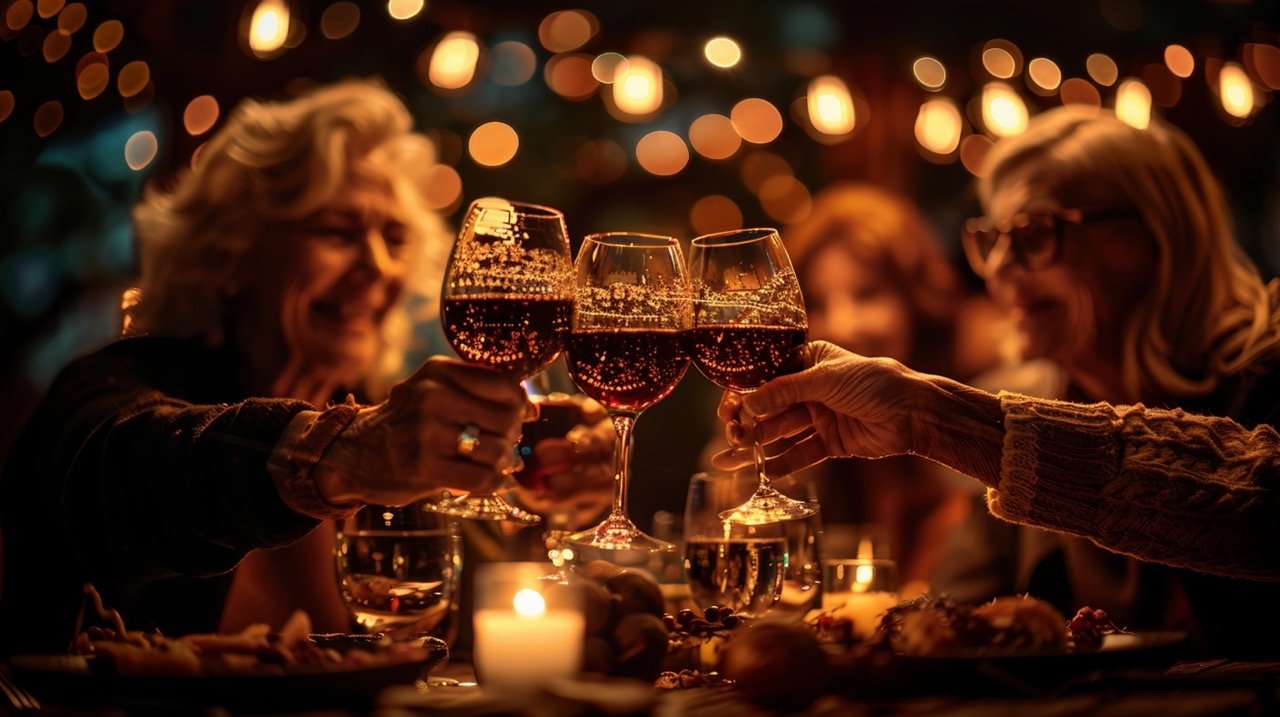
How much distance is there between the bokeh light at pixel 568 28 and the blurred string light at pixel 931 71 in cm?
173

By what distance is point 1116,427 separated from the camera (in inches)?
64.2

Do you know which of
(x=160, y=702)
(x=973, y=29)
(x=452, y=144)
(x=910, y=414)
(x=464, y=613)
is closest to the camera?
(x=160, y=702)

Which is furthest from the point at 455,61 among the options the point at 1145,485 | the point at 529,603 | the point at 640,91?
the point at 529,603

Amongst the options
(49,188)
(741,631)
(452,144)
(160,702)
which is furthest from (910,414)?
(452,144)

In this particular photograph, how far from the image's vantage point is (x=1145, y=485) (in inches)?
62.9

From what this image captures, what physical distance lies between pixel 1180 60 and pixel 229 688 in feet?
18.5

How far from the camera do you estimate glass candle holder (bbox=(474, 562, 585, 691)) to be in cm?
110

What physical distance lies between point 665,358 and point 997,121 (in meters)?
3.20

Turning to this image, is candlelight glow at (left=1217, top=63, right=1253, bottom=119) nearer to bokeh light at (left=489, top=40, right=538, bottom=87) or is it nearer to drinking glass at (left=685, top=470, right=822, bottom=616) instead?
drinking glass at (left=685, top=470, right=822, bottom=616)

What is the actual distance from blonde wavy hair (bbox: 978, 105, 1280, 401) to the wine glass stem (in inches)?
71.1

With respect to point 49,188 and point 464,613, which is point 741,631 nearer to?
point 464,613

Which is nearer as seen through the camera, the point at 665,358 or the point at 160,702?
the point at 160,702

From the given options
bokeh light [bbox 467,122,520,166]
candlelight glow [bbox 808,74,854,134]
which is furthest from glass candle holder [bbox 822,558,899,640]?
bokeh light [bbox 467,122,520,166]

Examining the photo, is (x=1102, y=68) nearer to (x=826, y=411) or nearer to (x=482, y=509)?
(x=826, y=411)
